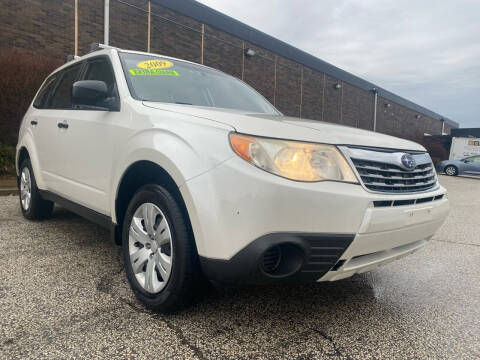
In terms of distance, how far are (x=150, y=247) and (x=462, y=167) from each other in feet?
71.2

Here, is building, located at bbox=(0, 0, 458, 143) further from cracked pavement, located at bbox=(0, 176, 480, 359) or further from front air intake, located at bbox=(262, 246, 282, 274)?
front air intake, located at bbox=(262, 246, 282, 274)

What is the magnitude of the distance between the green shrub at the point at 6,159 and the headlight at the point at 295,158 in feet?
23.3

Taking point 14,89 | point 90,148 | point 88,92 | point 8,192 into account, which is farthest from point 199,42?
point 88,92

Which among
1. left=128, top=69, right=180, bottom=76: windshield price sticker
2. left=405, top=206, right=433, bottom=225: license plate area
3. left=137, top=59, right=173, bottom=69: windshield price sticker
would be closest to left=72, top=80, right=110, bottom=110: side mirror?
left=128, top=69, right=180, bottom=76: windshield price sticker

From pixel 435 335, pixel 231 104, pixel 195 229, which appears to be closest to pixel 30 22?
pixel 231 104

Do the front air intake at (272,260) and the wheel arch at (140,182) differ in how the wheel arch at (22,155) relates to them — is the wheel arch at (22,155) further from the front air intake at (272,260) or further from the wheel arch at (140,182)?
the front air intake at (272,260)

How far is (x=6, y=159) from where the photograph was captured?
735cm

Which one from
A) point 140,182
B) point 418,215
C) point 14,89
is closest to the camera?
point 418,215

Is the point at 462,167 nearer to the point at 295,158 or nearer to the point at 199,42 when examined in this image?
the point at 199,42

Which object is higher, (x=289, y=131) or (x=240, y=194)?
(x=289, y=131)

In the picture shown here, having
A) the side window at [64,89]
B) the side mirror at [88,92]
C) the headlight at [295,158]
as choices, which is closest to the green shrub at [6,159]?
the side window at [64,89]

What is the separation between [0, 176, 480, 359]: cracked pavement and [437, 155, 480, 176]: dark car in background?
63.3ft

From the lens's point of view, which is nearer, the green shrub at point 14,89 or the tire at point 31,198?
the tire at point 31,198

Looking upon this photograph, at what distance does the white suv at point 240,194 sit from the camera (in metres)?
1.76
